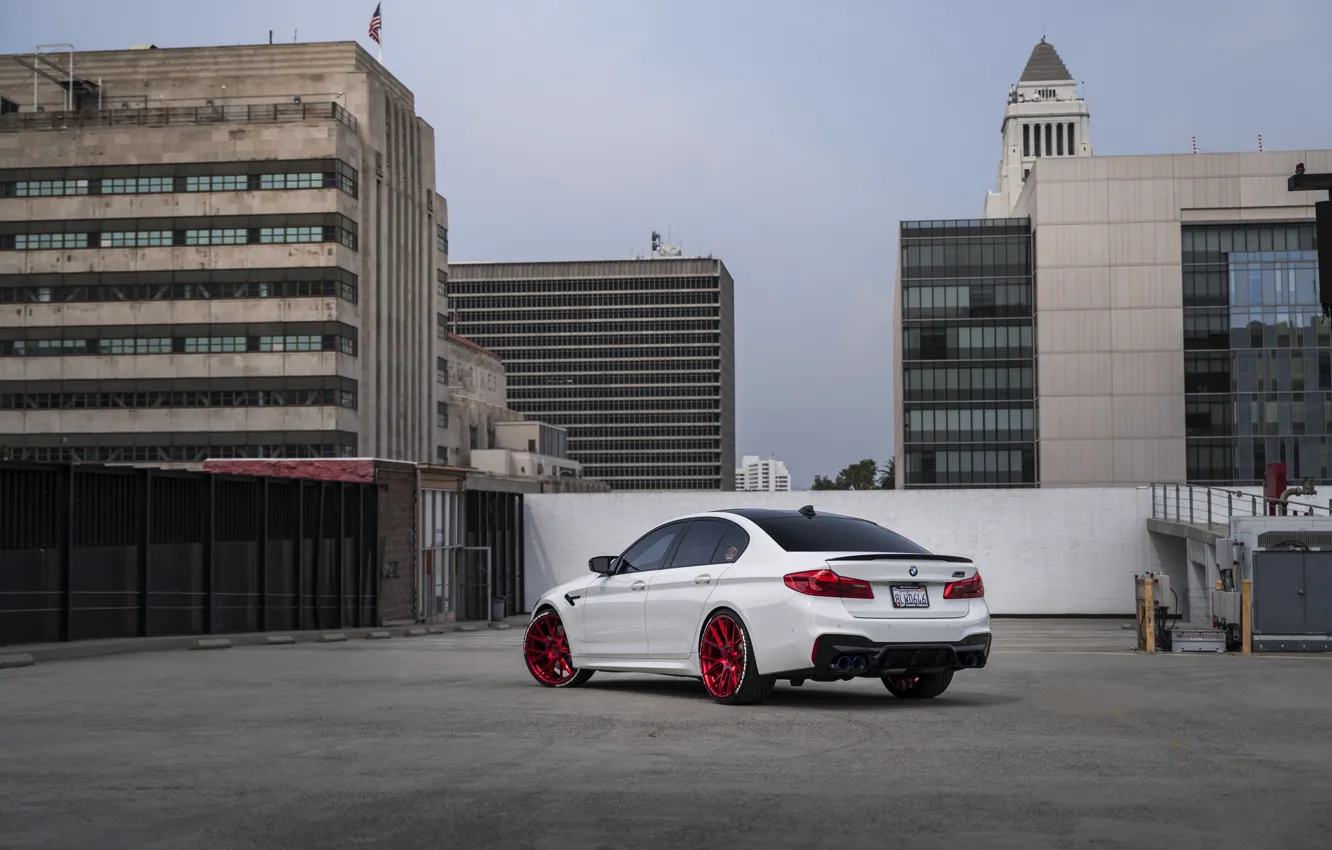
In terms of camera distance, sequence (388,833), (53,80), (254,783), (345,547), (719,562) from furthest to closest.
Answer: (53,80)
(345,547)
(719,562)
(254,783)
(388,833)

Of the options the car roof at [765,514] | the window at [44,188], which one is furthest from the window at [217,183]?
the car roof at [765,514]

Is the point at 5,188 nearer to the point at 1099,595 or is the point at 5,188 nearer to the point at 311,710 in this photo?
the point at 1099,595

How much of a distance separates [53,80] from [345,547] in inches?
2590

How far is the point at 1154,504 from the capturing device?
5003 cm

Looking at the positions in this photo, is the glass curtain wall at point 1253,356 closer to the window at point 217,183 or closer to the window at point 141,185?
the window at point 217,183

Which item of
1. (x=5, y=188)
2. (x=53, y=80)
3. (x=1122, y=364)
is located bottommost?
(x=1122, y=364)

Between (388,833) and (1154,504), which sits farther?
(1154,504)

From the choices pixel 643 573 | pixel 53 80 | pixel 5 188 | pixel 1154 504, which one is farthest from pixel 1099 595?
pixel 53 80

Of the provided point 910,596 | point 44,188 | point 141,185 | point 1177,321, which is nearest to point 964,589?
point 910,596

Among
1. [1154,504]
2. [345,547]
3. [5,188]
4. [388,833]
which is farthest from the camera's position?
[5,188]

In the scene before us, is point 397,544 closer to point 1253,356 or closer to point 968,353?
point 968,353

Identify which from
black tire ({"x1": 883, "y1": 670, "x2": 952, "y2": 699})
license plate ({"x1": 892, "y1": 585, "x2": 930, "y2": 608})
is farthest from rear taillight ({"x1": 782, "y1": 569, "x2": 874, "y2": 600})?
black tire ({"x1": 883, "y1": 670, "x2": 952, "y2": 699})

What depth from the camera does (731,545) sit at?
11648 mm

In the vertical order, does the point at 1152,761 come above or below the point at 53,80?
below
